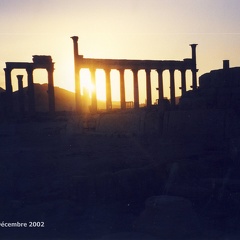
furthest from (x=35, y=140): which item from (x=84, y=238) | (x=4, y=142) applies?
(x=84, y=238)

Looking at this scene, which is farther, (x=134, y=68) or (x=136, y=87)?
(x=136, y=87)

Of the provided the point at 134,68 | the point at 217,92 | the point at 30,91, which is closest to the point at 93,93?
the point at 134,68

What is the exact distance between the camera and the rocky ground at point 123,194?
35.3 ft

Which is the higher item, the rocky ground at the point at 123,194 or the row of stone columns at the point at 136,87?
the row of stone columns at the point at 136,87

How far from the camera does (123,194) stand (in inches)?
557

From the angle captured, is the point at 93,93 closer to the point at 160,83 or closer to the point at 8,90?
the point at 160,83

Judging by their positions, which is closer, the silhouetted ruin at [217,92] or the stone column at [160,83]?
the silhouetted ruin at [217,92]

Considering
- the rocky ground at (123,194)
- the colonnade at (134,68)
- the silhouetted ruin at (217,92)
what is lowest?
the rocky ground at (123,194)

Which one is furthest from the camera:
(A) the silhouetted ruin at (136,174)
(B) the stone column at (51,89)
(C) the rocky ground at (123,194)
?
(B) the stone column at (51,89)

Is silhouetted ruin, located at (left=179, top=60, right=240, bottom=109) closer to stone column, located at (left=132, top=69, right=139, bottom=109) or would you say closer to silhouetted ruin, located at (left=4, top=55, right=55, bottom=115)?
stone column, located at (left=132, top=69, right=139, bottom=109)

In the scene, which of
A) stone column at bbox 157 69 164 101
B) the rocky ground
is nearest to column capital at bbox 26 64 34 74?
stone column at bbox 157 69 164 101

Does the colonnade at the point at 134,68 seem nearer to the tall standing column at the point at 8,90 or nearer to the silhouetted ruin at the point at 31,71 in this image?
the silhouetted ruin at the point at 31,71

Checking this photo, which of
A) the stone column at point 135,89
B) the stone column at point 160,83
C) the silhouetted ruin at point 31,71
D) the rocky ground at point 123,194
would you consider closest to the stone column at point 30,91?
the silhouetted ruin at point 31,71

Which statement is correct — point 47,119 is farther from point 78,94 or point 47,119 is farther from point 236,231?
point 236,231
